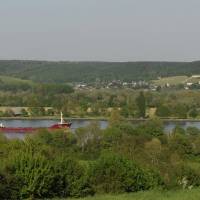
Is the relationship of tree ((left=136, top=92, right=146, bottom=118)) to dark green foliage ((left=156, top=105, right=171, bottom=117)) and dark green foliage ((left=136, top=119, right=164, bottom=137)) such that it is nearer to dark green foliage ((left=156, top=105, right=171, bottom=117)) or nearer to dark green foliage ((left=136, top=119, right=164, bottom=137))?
dark green foliage ((left=156, top=105, right=171, bottom=117))

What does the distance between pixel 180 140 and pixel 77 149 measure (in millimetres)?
5569

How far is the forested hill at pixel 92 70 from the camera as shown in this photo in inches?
5817

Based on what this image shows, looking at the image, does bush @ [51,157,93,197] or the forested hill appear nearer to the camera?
bush @ [51,157,93,197]

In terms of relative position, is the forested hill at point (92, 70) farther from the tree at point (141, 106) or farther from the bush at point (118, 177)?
the bush at point (118, 177)

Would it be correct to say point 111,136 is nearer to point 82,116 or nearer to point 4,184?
point 4,184

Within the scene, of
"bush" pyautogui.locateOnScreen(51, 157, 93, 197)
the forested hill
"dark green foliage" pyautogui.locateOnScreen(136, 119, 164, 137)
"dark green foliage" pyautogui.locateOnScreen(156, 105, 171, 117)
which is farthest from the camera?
the forested hill

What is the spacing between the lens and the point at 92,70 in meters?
160

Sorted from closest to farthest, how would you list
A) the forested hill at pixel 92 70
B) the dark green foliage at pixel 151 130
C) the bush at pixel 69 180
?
the bush at pixel 69 180
the dark green foliage at pixel 151 130
the forested hill at pixel 92 70

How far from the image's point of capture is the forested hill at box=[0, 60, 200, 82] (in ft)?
485

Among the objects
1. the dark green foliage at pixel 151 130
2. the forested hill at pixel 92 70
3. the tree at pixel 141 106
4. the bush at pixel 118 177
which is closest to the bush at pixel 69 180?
the bush at pixel 118 177

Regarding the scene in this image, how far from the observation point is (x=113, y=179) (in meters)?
15.4

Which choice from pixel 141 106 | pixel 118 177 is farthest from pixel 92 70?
pixel 118 177

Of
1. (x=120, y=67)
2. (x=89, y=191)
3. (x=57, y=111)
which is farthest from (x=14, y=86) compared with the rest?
(x=89, y=191)

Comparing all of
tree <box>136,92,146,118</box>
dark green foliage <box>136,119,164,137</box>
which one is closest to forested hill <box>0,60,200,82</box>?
tree <box>136,92,146,118</box>
